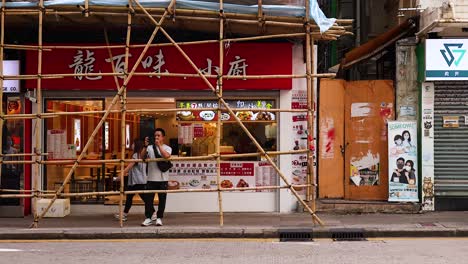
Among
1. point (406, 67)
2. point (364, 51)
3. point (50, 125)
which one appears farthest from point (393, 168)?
point (50, 125)

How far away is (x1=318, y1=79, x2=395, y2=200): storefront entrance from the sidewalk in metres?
0.91

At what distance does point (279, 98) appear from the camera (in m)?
12.5

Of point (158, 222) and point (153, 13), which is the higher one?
point (153, 13)

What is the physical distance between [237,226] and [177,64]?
371 cm

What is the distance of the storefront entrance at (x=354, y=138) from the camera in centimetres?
1273

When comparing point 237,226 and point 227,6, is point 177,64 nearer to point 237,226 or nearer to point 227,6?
point 227,6

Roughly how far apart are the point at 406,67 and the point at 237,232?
5.34 meters

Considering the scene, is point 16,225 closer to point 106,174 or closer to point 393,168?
point 106,174

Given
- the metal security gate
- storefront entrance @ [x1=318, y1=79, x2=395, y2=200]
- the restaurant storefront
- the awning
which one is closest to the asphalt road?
the metal security gate

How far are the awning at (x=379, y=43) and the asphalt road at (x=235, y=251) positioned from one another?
5.08 meters

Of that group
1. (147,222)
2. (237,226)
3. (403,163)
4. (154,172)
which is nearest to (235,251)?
(237,226)

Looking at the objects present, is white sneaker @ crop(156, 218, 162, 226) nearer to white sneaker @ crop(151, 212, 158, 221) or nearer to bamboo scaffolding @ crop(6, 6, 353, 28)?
white sneaker @ crop(151, 212, 158, 221)

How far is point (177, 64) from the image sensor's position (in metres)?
12.2

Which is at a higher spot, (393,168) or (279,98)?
(279,98)
